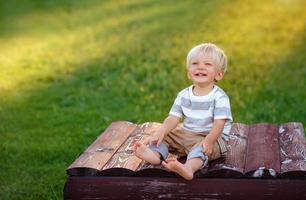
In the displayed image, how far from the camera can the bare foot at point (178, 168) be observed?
165 inches

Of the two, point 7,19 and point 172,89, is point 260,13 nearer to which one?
point 7,19

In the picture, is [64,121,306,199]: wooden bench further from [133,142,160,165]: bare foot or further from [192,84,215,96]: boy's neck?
[192,84,215,96]: boy's neck

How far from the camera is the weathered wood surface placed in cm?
436

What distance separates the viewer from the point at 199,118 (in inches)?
188

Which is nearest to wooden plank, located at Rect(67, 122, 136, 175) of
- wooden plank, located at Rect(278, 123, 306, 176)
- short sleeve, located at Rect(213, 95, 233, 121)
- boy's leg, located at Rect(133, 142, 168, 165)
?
boy's leg, located at Rect(133, 142, 168, 165)

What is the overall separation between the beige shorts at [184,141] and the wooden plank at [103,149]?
431 millimetres

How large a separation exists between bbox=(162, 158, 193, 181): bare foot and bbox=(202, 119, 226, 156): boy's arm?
12.5 inches

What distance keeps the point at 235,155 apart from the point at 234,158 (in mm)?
93

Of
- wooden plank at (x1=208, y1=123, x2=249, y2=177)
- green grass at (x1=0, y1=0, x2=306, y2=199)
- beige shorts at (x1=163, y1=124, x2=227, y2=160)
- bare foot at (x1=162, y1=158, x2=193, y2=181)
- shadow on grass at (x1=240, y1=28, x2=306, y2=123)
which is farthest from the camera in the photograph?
shadow on grass at (x1=240, y1=28, x2=306, y2=123)

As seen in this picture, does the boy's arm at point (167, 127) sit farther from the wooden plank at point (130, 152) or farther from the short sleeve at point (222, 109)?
the short sleeve at point (222, 109)

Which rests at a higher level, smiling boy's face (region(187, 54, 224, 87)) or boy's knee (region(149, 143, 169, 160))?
smiling boy's face (region(187, 54, 224, 87))

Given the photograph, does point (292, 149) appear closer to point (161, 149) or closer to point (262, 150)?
point (262, 150)

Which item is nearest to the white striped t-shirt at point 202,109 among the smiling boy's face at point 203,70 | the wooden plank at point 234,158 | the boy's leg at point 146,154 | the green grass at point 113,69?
the smiling boy's face at point 203,70

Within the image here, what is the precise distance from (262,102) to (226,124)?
123 inches
